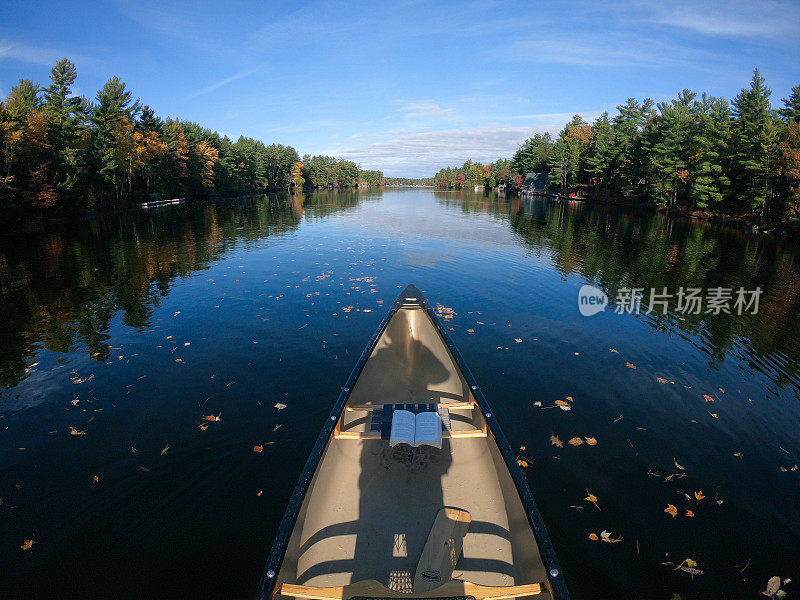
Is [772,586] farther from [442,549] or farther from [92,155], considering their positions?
[92,155]

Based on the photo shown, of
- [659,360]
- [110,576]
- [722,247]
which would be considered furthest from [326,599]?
[722,247]

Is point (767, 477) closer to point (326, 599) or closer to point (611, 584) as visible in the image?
point (611, 584)

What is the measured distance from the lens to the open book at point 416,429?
4.95m

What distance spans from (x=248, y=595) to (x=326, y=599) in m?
1.57

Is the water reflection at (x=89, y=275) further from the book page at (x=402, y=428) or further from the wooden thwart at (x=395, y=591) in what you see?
the wooden thwart at (x=395, y=591)

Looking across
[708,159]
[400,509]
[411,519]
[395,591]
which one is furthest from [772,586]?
[708,159]

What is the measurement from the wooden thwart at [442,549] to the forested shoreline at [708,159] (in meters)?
38.1

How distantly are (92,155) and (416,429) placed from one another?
52337 millimetres

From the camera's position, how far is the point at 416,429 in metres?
5.23

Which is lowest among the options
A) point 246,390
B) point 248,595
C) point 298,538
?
point 248,595

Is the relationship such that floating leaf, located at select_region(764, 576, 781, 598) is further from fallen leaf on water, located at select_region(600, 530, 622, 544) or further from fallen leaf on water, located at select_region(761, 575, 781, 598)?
fallen leaf on water, located at select_region(600, 530, 622, 544)

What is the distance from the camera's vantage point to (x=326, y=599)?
3.18 metres

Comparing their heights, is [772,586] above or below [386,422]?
below

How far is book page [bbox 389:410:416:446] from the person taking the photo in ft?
16.3
